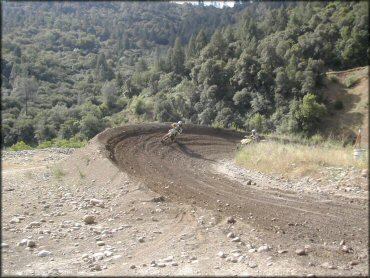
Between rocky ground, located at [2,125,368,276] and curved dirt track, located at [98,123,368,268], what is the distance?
0.04 m

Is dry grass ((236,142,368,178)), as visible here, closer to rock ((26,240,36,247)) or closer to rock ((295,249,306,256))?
rock ((295,249,306,256))

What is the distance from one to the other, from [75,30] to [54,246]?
119503 mm

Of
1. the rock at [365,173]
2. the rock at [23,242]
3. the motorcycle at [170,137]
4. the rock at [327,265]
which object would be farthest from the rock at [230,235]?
the motorcycle at [170,137]

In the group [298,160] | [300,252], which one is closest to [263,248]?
[300,252]

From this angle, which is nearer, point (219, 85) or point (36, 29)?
point (219, 85)

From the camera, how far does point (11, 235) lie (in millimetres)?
7711

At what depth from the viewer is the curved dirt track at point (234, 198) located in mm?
7102

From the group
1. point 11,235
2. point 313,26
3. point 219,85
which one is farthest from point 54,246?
point 219,85

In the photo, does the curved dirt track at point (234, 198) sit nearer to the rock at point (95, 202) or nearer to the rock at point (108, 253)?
the rock at point (95, 202)

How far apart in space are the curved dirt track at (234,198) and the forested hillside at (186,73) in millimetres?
4090

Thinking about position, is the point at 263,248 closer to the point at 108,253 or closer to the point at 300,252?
the point at 300,252

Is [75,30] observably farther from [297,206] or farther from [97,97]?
[297,206]

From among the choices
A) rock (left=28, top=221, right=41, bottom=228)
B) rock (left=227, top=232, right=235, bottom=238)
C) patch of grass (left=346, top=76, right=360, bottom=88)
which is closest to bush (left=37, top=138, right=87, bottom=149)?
rock (left=28, top=221, right=41, bottom=228)

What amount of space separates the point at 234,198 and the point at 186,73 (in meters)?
76.1
